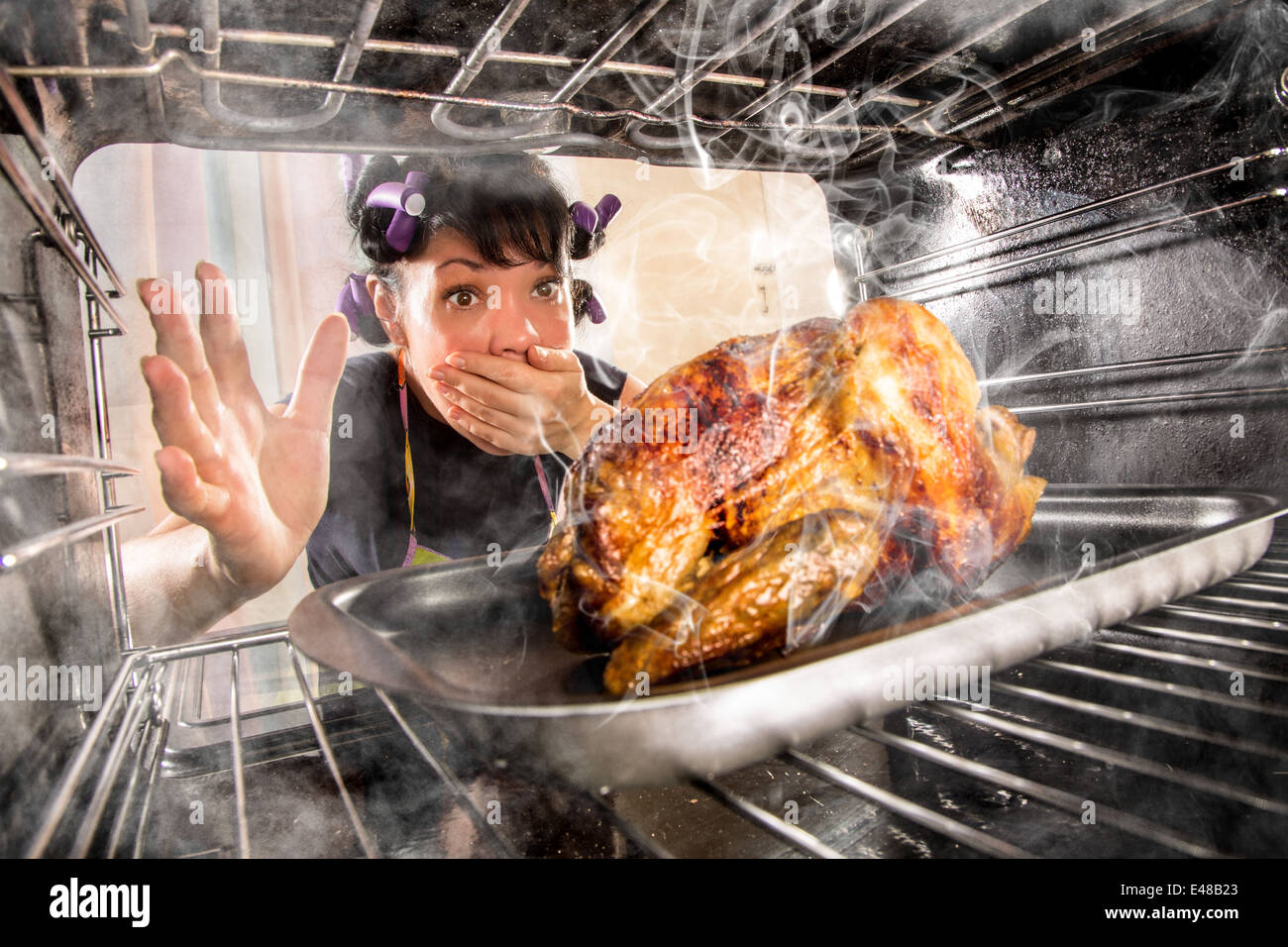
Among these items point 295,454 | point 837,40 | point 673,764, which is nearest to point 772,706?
point 673,764

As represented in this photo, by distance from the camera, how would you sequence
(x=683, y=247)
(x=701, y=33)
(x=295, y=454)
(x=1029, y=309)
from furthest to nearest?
(x=683, y=247), (x=295, y=454), (x=1029, y=309), (x=701, y=33)

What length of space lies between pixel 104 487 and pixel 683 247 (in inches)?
59.2

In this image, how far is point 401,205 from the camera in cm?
156

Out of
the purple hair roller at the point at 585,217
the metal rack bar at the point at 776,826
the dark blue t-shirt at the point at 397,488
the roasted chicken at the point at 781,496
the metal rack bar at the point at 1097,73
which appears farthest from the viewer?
the dark blue t-shirt at the point at 397,488

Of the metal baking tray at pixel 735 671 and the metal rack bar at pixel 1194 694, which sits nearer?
the metal baking tray at pixel 735 671

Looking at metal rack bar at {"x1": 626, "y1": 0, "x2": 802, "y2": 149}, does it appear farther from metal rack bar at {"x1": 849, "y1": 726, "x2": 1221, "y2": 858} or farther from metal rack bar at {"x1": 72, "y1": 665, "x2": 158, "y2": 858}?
metal rack bar at {"x1": 72, "y1": 665, "x2": 158, "y2": 858}

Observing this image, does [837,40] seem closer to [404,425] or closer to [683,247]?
[683,247]

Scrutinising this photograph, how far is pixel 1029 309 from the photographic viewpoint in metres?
1.28

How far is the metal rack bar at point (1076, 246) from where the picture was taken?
0.98 m

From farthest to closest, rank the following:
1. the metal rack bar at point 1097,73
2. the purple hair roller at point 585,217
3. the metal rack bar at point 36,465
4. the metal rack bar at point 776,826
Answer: the purple hair roller at point 585,217
the metal rack bar at point 1097,73
the metal rack bar at point 776,826
the metal rack bar at point 36,465

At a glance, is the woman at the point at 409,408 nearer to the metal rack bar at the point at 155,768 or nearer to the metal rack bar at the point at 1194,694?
the metal rack bar at the point at 155,768

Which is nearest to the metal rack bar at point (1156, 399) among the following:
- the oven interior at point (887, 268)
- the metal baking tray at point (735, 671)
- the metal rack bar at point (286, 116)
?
the oven interior at point (887, 268)

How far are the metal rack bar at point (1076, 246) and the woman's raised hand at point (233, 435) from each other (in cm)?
112

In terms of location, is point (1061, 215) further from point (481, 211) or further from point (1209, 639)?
point (481, 211)
